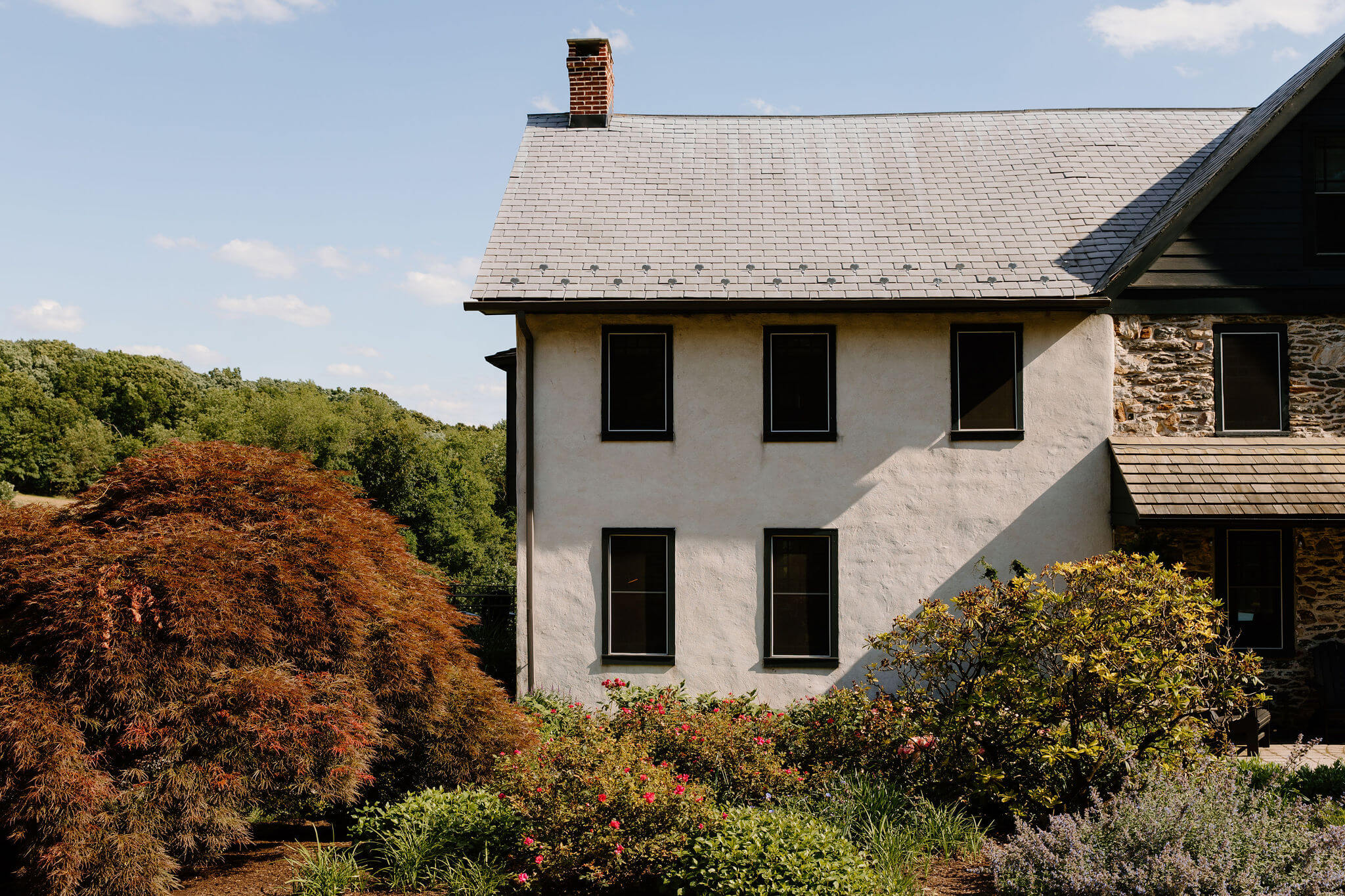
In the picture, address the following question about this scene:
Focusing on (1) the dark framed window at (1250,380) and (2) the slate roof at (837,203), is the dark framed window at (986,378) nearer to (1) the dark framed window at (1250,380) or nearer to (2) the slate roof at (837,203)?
(2) the slate roof at (837,203)

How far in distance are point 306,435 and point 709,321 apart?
148 ft

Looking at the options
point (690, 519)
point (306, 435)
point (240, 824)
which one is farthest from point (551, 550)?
point (306, 435)

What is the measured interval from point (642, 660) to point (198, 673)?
222 inches

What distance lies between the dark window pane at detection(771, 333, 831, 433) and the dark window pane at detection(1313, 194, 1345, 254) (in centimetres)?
614

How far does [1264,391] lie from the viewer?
1061 centimetres

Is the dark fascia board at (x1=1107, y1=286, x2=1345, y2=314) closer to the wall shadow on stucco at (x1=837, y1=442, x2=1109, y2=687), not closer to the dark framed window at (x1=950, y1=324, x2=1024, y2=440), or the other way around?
the dark framed window at (x1=950, y1=324, x2=1024, y2=440)

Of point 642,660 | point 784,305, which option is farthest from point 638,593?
point 784,305

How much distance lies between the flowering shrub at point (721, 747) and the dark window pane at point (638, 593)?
2.54 meters

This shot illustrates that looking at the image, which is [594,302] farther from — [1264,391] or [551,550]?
[1264,391]

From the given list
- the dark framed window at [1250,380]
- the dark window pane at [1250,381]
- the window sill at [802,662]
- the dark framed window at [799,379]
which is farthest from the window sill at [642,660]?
the dark window pane at [1250,381]

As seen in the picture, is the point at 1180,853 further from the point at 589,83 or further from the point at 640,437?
the point at 589,83

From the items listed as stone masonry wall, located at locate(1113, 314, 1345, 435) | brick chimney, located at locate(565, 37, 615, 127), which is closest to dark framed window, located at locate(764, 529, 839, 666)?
stone masonry wall, located at locate(1113, 314, 1345, 435)

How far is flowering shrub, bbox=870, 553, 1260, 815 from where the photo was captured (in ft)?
21.5

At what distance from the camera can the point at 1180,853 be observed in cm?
479
